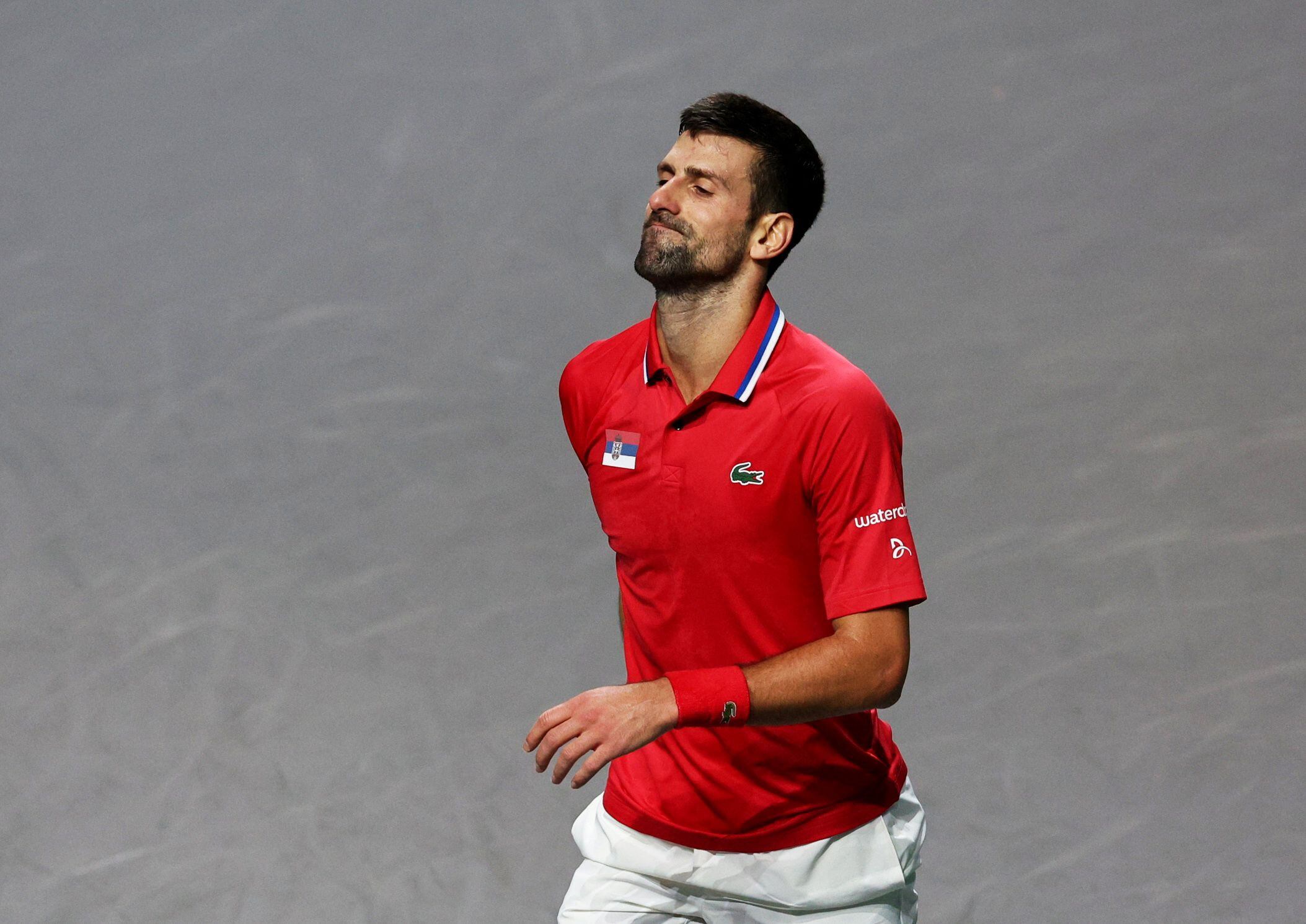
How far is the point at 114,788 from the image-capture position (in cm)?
328

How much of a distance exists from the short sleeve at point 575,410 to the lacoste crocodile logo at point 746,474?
0.30m

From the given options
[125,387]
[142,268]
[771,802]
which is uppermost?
[142,268]

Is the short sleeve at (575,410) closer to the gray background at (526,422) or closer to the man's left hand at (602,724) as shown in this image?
the man's left hand at (602,724)

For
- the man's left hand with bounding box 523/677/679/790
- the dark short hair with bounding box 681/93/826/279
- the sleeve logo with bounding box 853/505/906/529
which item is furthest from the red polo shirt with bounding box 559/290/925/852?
the man's left hand with bounding box 523/677/679/790

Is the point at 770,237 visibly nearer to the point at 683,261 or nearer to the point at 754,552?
the point at 683,261

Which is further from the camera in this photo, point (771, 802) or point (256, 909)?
point (256, 909)

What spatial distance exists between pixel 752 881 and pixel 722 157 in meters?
0.95

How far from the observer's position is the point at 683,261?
77.8 inches

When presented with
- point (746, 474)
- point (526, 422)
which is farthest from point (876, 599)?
point (526, 422)

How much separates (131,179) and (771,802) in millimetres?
2067

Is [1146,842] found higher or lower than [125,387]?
lower

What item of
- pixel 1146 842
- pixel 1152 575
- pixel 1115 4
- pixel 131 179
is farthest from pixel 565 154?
pixel 1146 842

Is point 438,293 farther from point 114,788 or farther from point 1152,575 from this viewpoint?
point 1152,575

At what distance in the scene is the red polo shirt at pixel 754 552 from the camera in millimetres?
1872
